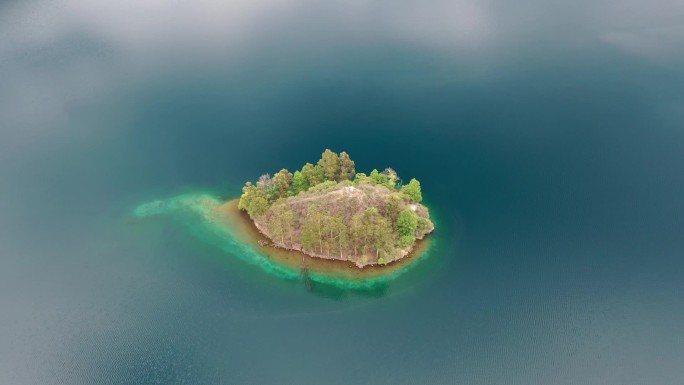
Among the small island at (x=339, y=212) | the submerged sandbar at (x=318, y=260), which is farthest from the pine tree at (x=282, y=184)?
the submerged sandbar at (x=318, y=260)

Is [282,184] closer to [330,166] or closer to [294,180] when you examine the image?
[294,180]

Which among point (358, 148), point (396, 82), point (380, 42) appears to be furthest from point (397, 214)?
point (380, 42)

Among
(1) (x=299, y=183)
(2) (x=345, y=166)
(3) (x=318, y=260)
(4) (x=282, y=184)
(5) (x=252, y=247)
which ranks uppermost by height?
(2) (x=345, y=166)

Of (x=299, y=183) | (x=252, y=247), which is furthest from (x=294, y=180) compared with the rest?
(x=252, y=247)

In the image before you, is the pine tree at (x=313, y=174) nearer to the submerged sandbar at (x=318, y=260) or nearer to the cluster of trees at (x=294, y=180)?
the cluster of trees at (x=294, y=180)

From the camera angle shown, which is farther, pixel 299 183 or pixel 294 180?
pixel 294 180
